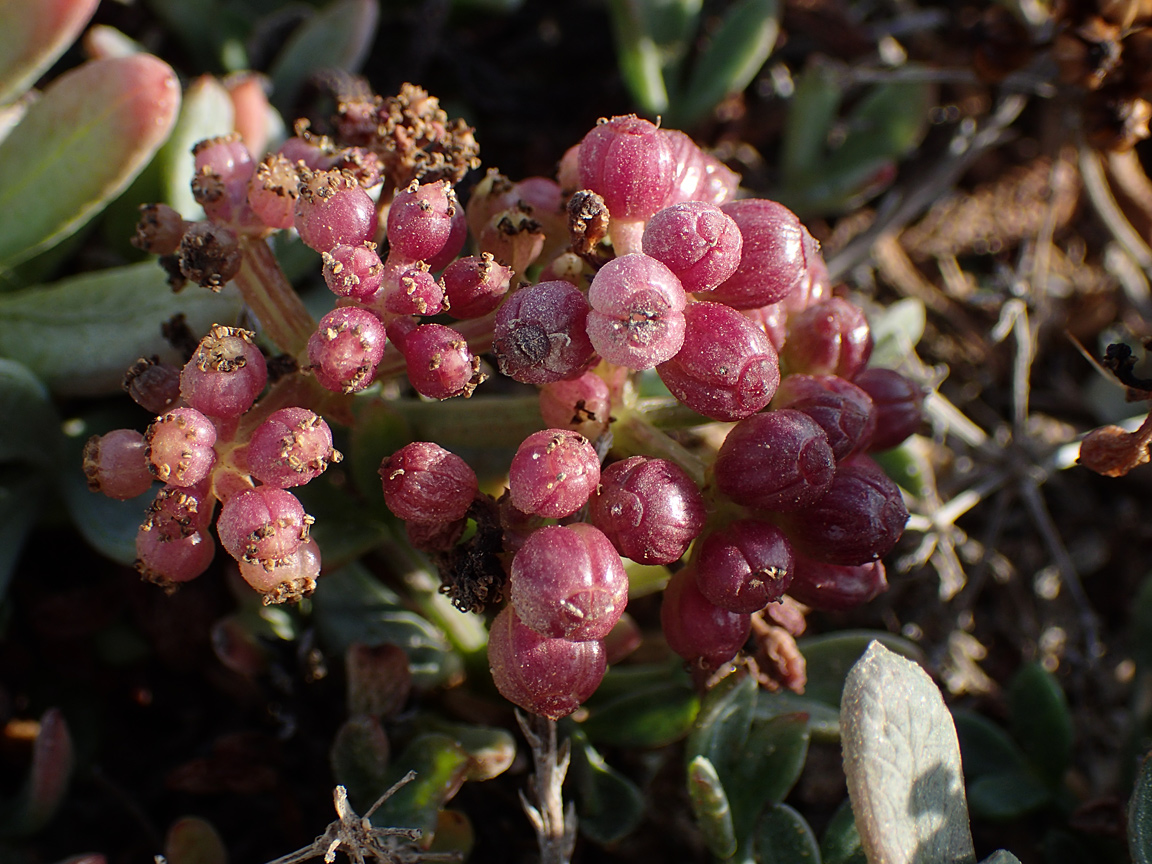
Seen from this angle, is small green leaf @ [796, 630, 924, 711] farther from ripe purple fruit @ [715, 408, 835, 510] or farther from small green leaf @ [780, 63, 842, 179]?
A: small green leaf @ [780, 63, 842, 179]

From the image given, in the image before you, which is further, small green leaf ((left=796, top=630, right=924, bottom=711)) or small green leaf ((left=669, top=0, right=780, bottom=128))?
small green leaf ((left=669, top=0, right=780, bottom=128))

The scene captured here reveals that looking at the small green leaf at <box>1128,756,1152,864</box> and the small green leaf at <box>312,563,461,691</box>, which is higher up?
the small green leaf at <box>1128,756,1152,864</box>

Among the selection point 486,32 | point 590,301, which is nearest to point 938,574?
point 590,301

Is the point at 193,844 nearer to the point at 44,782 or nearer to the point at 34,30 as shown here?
the point at 44,782

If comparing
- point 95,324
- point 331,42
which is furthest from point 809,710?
point 331,42

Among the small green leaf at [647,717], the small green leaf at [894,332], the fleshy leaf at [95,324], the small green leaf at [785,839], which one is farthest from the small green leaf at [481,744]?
the small green leaf at [894,332]

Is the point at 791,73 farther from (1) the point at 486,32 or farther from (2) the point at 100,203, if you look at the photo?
(2) the point at 100,203

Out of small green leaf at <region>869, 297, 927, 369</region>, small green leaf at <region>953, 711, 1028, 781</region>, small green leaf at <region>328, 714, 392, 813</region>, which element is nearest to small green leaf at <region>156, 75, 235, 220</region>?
small green leaf at <region>328, 714, 392, 813</region>
